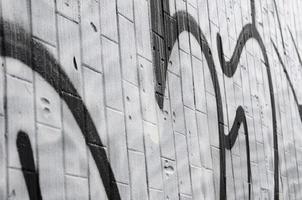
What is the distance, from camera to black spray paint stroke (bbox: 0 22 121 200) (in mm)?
2303

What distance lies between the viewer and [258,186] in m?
4.71

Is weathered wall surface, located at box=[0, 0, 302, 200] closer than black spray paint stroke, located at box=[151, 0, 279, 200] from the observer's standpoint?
Yes

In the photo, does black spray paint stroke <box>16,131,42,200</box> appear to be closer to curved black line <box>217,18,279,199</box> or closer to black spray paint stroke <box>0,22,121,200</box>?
black spray paint stroke <box>0,22,121,200</box>

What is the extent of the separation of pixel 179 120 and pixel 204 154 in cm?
36

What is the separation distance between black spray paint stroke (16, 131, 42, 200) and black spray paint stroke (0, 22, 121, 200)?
2cm

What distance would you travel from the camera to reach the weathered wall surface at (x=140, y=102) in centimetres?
233

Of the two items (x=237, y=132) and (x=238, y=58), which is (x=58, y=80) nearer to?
(x=237, y=132)

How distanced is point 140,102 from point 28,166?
3.23 ft

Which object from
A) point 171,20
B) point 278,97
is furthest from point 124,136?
point 278,97

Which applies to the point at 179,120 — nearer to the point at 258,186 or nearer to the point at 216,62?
the point at 216,62

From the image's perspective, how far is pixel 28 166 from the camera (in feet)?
7.45

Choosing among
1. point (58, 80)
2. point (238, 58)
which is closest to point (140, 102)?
point (58, 80)

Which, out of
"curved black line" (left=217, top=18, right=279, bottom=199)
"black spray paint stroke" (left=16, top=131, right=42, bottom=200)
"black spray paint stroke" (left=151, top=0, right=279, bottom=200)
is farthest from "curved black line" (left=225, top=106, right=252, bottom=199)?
"black spray paint stroke" (left=16, top=131, right=42, bottom=200)

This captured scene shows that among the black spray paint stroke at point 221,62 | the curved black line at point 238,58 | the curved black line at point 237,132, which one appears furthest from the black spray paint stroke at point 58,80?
the curved black line at point 238,58
